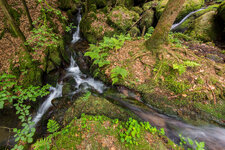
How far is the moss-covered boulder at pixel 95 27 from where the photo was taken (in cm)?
750

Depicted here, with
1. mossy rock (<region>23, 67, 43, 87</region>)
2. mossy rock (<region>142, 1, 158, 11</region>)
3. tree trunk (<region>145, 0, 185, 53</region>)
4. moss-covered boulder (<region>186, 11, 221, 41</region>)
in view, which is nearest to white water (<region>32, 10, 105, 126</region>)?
mossy rock (<region>23, 67, 43, 87</region>)

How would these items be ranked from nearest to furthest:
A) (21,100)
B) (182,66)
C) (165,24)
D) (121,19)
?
(21,100)
(182,66)
(165,24)
(121,19)

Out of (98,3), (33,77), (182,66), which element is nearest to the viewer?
(182,66)

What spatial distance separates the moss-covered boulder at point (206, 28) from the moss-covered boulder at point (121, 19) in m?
4.49

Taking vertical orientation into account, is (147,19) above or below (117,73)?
above

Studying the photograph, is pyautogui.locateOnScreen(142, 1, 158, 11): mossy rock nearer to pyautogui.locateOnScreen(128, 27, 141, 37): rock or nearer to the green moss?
pyautogui.locateOnScreen(128, 27, 141, 37): rock

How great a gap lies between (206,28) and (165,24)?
15.3ft

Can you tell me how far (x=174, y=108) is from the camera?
369 cm

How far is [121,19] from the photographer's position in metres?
7.76

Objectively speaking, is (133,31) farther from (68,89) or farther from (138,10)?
(68,89)

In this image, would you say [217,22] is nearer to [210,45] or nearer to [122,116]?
[210,45]

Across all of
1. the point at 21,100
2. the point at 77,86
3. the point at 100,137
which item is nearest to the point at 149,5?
the point at 77,86

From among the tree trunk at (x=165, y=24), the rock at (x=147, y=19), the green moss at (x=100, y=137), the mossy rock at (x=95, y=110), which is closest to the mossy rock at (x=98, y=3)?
the rock at (x=147, y=19)

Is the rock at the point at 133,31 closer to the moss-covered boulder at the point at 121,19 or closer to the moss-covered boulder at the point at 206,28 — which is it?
the moss-covered boulder at the point at 121,19
